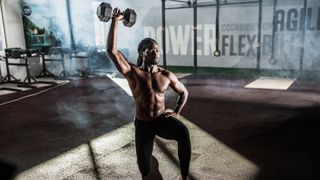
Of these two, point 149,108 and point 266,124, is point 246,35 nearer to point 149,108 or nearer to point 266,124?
point 266,124

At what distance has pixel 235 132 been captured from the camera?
4801mm

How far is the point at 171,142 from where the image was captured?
446 cm

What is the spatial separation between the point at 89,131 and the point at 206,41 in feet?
25.8

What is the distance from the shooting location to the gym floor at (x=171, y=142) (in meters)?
3.58

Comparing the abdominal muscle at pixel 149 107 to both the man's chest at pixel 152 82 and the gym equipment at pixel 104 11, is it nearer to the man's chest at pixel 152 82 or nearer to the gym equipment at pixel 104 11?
the man's chest at pixel 152 82

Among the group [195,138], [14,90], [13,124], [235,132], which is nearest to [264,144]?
[235,132]

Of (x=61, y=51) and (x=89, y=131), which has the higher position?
(x=61, y=51)

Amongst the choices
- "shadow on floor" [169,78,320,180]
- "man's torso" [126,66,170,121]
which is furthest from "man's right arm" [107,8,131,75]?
"shadow on floor" [169,78,320,180]

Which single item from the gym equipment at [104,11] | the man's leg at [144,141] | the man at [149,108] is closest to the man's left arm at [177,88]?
the man at [149,108]

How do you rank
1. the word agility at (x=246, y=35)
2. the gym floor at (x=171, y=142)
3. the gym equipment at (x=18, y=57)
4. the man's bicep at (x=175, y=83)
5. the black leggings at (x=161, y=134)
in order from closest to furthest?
the black leggings at (x=161, y=134) < the man's bicep at (x=175, y=83) < the gym floor at (x=171, y=142) < the gym equipment at (x=18, y=57) < the word agility at (x=246, y=35)

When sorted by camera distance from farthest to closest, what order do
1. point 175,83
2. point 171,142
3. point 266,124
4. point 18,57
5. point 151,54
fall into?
point 18,57, point 266,124, point 171,142, point 175,83, point 151,54

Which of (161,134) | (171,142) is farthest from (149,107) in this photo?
(171,142)

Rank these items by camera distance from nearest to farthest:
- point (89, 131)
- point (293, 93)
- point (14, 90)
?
point (89, 131)
point (293, 93)
point (14, 90)

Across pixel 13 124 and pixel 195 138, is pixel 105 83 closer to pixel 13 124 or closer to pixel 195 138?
pixel 13 124
